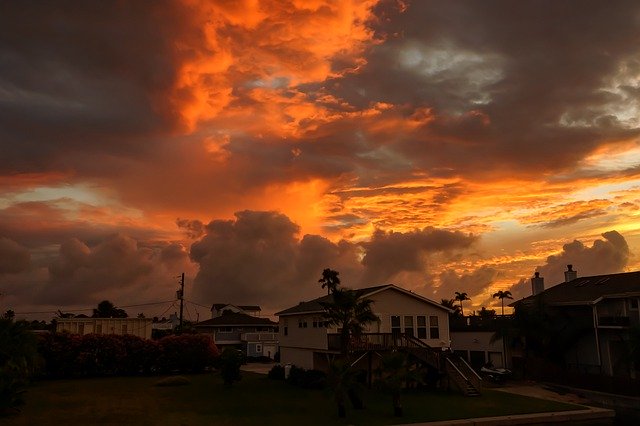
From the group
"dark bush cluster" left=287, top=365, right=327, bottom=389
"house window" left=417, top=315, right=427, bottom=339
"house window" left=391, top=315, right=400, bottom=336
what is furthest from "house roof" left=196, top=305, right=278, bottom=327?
"house window" left=417, top=315, right=427, bottom=339

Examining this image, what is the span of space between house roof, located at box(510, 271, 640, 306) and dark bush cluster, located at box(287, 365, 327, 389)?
2022 centimetres

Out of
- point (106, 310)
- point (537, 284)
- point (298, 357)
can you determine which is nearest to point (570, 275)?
point (537, 284)

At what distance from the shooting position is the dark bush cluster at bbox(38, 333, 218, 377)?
1903 inches

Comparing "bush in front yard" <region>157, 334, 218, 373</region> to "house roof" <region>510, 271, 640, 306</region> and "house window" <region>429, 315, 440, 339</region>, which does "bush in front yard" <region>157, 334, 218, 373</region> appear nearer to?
"house window" <region>429, 315, 440, 339</region>

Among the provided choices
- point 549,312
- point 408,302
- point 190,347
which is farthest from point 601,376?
point 190,347

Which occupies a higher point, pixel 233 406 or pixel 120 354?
pixel 120 354

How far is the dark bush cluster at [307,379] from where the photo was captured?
1606 inches

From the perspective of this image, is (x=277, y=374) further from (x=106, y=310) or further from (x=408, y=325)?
(x=106, y=310)

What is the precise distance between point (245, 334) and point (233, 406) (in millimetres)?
42468

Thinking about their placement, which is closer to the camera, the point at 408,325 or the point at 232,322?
the point at 408,325

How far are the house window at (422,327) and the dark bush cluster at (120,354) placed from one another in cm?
2226

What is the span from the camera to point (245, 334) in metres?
74.9

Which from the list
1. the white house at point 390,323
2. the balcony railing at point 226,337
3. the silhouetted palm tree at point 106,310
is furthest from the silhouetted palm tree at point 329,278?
the silhouetted palm tree at point 106,310

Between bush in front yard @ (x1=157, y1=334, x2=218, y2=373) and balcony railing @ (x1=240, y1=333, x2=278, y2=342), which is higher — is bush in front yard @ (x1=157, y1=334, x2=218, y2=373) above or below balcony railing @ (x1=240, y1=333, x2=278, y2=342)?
below
